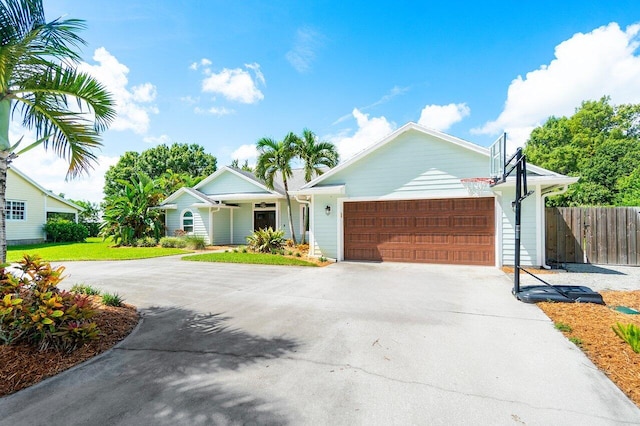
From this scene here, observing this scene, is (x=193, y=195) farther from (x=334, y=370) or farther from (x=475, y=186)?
(x=334, y=370)

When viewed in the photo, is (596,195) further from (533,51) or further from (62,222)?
(62,222)

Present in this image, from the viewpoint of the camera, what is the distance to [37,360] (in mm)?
3326

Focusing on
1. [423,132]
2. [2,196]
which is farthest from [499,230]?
[2,196]

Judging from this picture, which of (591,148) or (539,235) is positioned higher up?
(591,148)

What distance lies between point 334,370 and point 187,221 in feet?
60.5

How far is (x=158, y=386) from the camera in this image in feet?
9.64

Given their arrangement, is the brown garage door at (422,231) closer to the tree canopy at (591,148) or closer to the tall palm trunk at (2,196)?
the tall palm trunk at (2,196)

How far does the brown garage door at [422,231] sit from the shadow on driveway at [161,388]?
804 centimetres

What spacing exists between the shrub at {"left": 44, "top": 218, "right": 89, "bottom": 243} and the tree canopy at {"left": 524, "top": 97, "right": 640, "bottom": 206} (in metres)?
39.6

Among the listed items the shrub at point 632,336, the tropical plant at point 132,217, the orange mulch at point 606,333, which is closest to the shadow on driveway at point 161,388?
the orange mulch at point 606,333

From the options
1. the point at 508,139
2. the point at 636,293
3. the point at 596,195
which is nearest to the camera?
the point at 636,293

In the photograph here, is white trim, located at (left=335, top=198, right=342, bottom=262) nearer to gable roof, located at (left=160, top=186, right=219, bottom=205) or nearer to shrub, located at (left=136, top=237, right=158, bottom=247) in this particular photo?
gable roof, located at (left=160, top=186, right=219, bottom=205)

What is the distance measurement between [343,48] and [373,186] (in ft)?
19.7

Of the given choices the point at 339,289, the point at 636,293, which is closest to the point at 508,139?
the point at 636,293
